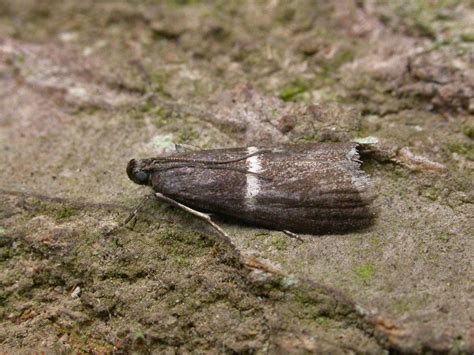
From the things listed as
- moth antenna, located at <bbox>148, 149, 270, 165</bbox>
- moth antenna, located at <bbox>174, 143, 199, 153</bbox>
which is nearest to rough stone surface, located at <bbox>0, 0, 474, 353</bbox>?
moth antenna, located at <bbox>174, 143, 199, 153</bbox>

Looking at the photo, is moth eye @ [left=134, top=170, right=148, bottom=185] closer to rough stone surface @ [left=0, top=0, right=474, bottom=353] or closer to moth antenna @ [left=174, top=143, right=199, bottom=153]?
rough stone surface @ [left=0, top=0, right=474, bottom=353]

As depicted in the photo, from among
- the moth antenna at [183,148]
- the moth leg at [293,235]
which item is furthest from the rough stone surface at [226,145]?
the moth antenna at [183,148]

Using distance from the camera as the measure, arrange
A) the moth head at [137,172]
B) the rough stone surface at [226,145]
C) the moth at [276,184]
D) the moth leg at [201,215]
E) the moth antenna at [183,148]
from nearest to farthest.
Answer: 1. the rough stone surface at [226,145]
2. the moth at [276,184]
3. the moth leg at [201,215]
4. the moth head at [137,172]
5. the moth antenna at [183,148]

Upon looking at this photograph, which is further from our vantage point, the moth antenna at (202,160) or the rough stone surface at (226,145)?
the moth antenna at (202,160)

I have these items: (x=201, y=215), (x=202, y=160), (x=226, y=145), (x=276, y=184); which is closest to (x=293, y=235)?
(x=276, y=184)

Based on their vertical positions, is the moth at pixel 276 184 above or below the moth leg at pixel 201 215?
above

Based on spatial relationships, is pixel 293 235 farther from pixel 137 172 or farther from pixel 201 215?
pixel 137 172

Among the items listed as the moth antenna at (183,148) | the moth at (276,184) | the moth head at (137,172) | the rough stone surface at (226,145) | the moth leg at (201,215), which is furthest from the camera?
the moth antenna at (183,148)

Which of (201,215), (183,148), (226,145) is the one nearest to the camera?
(201,215)

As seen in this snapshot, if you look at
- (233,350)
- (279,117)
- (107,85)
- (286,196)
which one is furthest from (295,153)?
(107,85)

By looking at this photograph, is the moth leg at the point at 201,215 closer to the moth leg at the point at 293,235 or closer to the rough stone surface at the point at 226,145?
the rough stone surface at the point at 226,145
